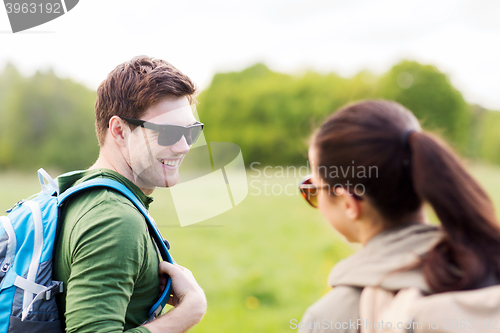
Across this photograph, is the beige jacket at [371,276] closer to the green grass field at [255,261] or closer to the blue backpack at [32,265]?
the blue backpack at [32,265]

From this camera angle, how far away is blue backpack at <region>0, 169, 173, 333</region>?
5.25ft

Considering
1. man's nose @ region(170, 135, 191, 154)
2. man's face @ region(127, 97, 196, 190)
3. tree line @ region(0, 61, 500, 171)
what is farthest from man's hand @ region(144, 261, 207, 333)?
tree line @ region(0, 61, 500, 171)

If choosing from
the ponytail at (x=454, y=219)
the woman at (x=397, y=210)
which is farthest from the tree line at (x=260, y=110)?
the ponytail at (x=454, y=219)

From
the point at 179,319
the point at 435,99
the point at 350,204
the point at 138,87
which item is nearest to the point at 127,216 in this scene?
the point at 179,319

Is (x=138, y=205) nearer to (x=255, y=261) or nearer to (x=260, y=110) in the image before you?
(x=255, y=261)

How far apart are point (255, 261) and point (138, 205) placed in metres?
7.05

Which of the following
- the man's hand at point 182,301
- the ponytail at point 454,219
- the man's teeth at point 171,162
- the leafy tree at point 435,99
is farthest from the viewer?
the leafy tree at point 435,99

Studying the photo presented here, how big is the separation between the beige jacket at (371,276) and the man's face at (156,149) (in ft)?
3.86

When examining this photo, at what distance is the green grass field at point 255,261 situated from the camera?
551 cm

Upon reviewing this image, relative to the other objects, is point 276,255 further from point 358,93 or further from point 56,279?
point 358,93

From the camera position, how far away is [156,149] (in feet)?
7.16

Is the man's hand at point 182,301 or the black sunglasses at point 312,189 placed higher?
the black sunglasses at point 312,189

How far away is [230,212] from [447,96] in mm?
36042

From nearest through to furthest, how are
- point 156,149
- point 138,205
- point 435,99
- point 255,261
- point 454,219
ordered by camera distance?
point 454,219 → point 138,205 → point 156,149 → point 255,261 → point 435,99
